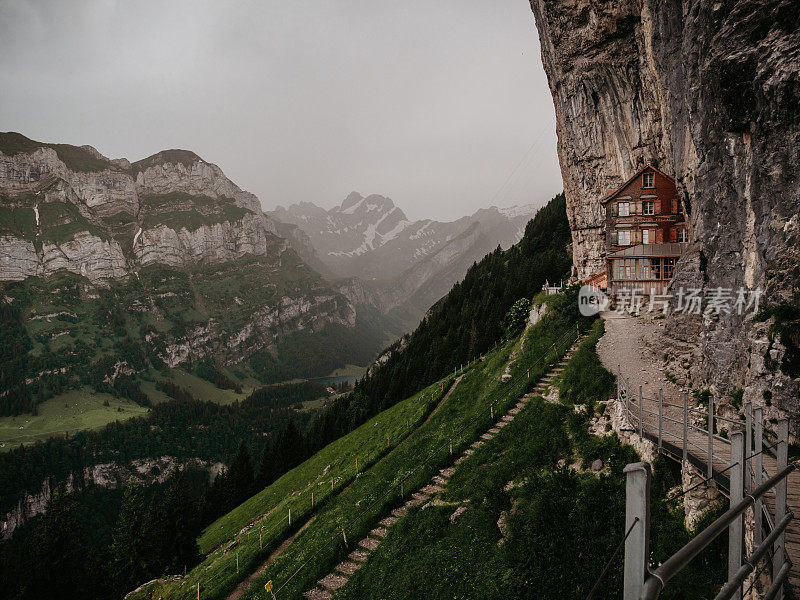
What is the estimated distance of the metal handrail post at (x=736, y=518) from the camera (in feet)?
14.7

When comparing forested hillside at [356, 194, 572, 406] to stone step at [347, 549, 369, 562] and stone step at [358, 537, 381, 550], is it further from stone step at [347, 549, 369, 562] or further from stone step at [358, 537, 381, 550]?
stone step at [347, 549, 369, 562]

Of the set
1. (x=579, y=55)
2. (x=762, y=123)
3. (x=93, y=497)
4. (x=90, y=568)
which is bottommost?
(x=93, y=497)

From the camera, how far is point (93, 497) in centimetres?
16538

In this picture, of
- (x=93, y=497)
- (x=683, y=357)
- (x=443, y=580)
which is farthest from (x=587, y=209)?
(x=93, y=497)

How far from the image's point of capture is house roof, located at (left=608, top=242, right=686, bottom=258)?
127ft

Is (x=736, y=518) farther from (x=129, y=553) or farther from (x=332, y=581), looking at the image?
(x=129, y=553)

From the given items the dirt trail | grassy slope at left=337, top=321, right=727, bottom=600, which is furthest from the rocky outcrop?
grassy slope at left=337, top=321, right=727, bottom=600

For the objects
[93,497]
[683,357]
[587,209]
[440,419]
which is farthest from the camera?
[93,497]

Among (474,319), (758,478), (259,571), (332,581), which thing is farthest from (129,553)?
(474,319)

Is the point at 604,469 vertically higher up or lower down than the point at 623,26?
lower down

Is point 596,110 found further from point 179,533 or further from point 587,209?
point 179,533

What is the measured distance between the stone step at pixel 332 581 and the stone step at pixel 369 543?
5.34ft

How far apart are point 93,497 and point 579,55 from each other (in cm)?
21621

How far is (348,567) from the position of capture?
18828 mm
